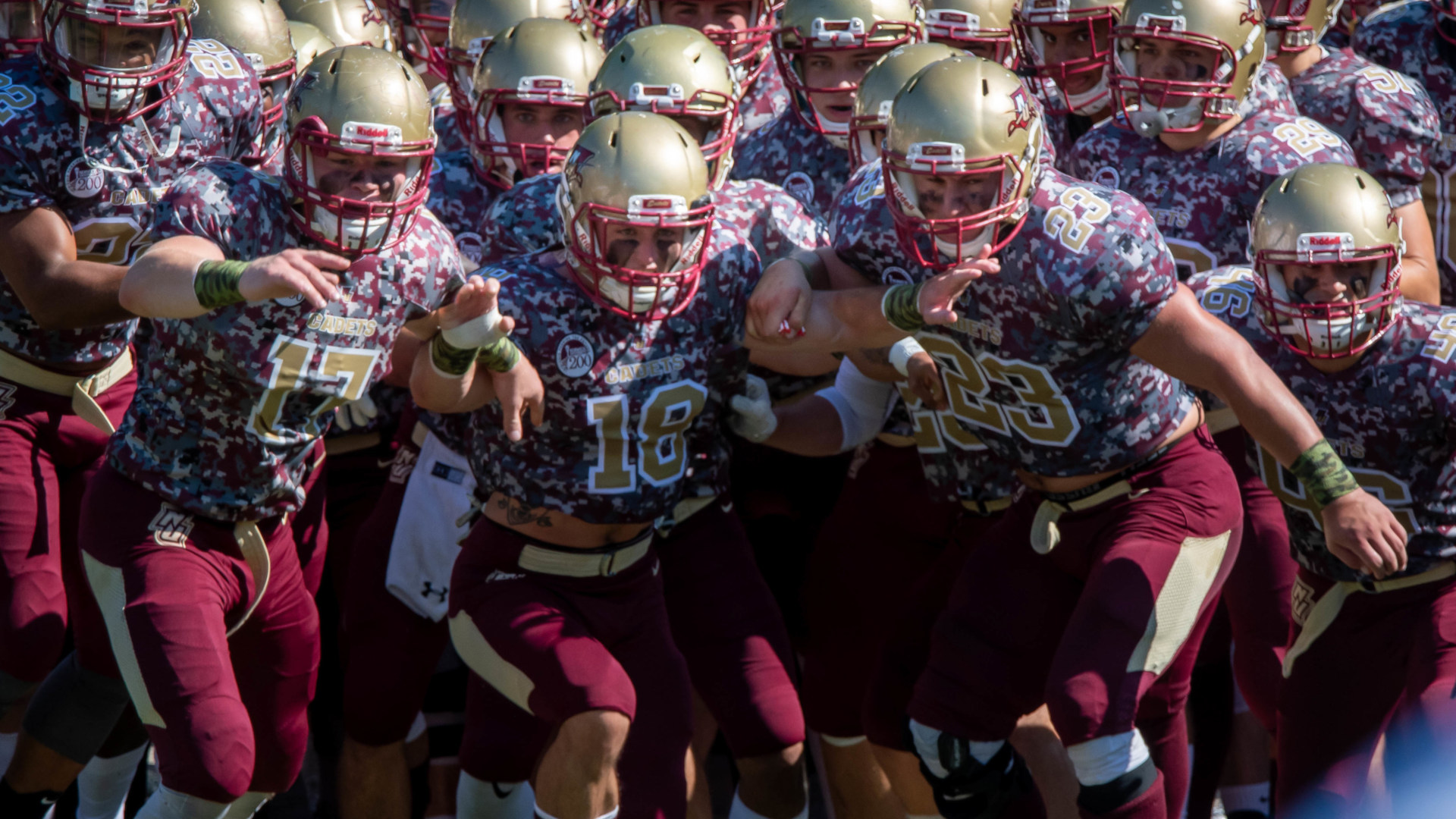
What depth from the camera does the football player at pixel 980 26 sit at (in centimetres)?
508

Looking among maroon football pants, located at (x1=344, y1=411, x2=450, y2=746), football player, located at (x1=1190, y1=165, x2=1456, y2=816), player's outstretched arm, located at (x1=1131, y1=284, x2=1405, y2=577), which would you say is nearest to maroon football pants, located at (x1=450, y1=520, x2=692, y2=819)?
maroon football pants, located at (x1=344, y1=411, x2=450, y2=746)

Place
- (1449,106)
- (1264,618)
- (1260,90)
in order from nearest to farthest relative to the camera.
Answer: (1264,618) → (1260,90) → (1449,106)

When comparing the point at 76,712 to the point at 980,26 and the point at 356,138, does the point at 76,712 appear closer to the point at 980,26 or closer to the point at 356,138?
the point at 356,138

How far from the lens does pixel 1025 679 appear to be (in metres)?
3.90

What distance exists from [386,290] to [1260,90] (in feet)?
8.09

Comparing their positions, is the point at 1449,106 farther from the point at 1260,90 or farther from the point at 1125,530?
the point at 1125,530

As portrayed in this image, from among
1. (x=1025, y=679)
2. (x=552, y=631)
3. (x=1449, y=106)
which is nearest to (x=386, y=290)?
(x=552, y=631)

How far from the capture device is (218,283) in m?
3.43

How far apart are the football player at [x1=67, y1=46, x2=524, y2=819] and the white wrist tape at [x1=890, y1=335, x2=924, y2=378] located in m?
1.04

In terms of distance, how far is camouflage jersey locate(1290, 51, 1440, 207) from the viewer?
4.86 m

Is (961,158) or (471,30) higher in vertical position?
(961,158)

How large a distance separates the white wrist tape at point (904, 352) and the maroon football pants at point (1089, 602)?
425 millimetres

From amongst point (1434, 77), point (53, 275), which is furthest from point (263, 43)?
point (1434, 77)

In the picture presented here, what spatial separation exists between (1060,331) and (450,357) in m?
1.29
